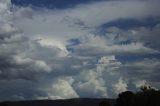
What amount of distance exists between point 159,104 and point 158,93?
6.31 m

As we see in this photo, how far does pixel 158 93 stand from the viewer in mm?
185125

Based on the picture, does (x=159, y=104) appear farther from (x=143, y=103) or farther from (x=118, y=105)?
(x=118, y=105)

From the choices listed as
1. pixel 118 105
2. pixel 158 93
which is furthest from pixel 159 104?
pixel 118 105

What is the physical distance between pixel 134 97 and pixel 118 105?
1067cm

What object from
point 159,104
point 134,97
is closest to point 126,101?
point 134,97

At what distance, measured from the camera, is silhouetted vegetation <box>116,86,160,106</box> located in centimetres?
18288

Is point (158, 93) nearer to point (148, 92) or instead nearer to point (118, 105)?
point (148, 92)

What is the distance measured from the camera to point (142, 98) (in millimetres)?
186375

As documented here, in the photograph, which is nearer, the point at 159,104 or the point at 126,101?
the point at 159,104

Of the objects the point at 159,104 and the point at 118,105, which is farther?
the point at 118,105

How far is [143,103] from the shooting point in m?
184

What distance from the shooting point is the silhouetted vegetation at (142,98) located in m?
183

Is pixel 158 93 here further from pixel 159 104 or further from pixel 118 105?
pixel 118 105

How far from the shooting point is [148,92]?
621 ft
